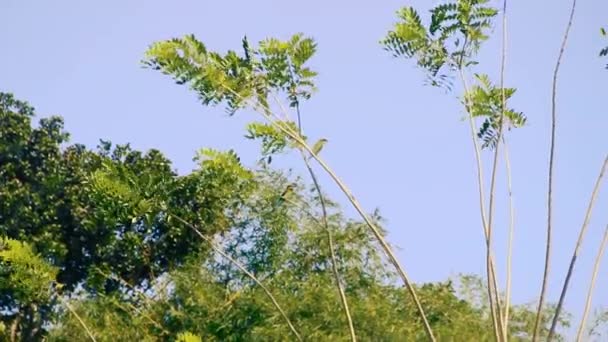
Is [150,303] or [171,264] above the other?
[171,264]

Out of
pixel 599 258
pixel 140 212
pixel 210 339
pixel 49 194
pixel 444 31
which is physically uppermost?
pixel 49 194

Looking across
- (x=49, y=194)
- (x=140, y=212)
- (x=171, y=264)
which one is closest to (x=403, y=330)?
(x=140, y=212)

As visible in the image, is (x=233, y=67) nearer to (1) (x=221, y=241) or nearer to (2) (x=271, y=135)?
(2) (x=271, y=135)

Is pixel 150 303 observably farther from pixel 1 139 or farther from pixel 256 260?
pixel 1 139

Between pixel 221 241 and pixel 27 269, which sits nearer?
pixel 27 269

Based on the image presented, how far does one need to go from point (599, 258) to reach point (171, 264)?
9485 millimetres

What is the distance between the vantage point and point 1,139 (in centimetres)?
1586

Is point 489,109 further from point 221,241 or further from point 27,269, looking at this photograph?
point 221,241

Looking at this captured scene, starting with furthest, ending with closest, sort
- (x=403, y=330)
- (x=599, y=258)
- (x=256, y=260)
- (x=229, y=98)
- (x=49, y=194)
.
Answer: (x=49, y=194) → (x=256, y=260) → (x=403, y=330) → (x=229, y=98) → (x=599, y=258)

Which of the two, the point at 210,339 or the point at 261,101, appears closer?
the point at 261,101

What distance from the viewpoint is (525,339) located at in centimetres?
864

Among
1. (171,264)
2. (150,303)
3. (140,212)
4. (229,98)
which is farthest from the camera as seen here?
(171,264)

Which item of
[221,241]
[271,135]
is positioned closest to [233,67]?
[271,135]

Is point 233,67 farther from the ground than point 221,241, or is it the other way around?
point 221,241
